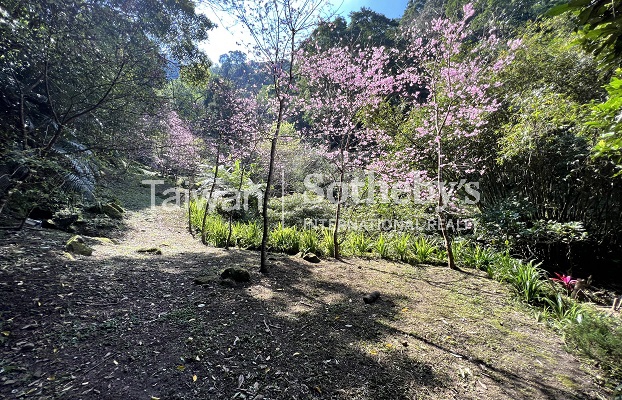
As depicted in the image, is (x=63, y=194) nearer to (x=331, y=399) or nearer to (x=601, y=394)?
(x=331, y=399)

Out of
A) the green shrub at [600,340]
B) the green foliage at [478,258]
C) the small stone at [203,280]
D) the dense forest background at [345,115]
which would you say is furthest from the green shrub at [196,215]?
the green shrub at [600,340]

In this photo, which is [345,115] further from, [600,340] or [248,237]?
[600,340]

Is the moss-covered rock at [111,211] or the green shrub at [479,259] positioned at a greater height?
the moss-covered rock at [111,211]

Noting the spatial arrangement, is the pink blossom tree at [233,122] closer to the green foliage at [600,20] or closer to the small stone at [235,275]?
the small stone at [235,275]

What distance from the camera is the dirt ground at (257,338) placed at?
1.57 m

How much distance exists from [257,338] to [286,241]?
288cm

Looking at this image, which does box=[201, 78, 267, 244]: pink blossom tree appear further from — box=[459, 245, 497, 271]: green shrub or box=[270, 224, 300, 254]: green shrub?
box=[459, 245, 497, 271]: green shrub

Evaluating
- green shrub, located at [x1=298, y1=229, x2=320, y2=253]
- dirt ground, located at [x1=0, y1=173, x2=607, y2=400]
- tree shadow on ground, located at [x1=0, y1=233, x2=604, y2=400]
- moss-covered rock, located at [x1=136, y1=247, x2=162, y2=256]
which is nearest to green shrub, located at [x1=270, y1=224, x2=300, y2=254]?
green shrub, located at [x1=298, y1=229, x2=320, y2=253]

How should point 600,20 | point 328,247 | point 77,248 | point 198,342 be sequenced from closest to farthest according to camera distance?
point 600,20, point 198,342, point 77,248, point 328,247

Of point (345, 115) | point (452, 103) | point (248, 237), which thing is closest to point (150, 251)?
point (248, 237)

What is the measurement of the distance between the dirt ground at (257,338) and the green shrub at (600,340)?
0.41ft

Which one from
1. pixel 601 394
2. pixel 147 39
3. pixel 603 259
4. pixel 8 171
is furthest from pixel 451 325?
pixel 8 171

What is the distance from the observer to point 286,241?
4.91 metres

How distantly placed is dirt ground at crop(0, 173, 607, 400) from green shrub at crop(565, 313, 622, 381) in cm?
12
